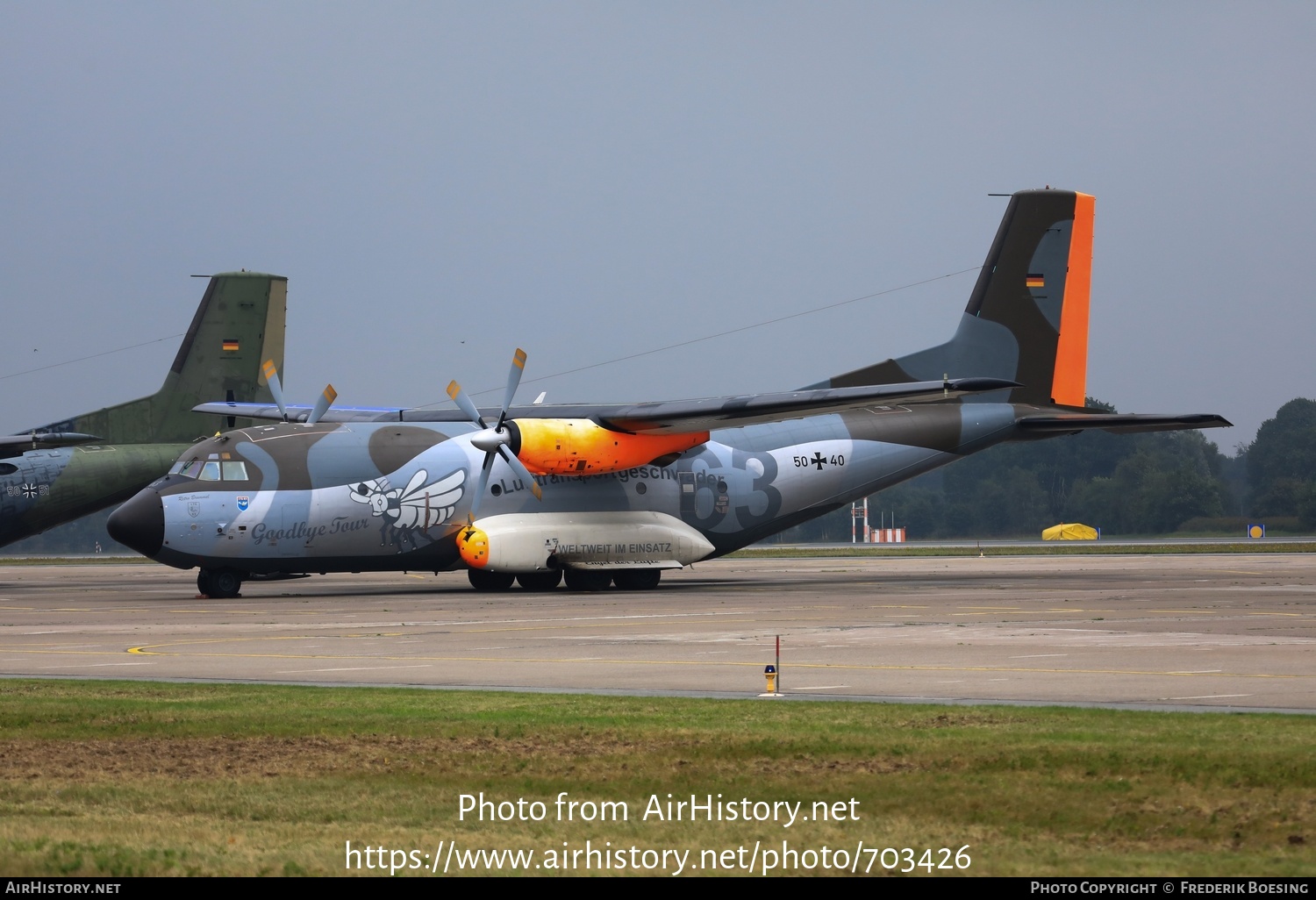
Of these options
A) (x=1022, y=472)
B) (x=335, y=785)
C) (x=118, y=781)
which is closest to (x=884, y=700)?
(x=335, y=785)

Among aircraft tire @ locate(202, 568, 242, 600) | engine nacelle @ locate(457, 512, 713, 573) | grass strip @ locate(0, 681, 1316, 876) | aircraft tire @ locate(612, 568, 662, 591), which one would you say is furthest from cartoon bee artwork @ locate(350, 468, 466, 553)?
grass strip @ locate(0, 681, 1316, 876)

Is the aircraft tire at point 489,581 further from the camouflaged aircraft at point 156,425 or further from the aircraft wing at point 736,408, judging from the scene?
the camouflaged aircraft at point 156,425

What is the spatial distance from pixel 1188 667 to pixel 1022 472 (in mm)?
114580

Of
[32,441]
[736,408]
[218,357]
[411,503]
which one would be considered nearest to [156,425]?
[218,357]

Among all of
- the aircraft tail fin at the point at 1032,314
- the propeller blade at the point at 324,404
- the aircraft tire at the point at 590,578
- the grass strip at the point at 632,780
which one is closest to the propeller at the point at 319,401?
the propeller blade at the point at 324,404

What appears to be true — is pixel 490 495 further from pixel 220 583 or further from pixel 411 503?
pixel 220 583

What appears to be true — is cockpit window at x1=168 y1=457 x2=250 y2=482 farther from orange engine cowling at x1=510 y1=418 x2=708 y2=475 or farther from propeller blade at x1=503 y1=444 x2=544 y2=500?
orange engine cowling at x1=510 y1=418 x2=708 y2=475

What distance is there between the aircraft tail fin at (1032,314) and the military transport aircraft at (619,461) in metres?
0.05

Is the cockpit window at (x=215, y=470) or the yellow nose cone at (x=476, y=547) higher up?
the cockpit window at (x=215, y=470)

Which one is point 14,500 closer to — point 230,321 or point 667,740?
point 230,321

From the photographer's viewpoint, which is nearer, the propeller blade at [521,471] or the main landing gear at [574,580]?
the propeller blade at [521,471]

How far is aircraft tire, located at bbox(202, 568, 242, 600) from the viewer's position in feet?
115

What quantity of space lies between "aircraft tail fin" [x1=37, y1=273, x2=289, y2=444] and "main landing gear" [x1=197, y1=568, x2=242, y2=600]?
39.4 feet

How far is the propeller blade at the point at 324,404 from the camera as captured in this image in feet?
124
